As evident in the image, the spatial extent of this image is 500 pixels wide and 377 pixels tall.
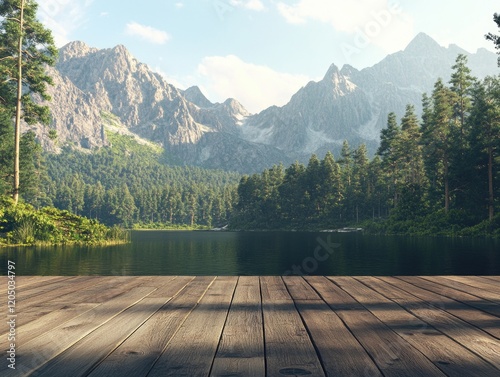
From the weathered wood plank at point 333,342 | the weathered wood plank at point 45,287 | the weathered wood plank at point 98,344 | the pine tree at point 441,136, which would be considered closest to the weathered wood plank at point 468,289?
the weathered wood plank at point 333,342

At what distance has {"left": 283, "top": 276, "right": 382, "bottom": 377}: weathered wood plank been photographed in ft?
8.47

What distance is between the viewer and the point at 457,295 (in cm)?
529

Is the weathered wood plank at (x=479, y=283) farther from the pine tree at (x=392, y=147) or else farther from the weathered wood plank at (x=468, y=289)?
the pine tree at (x=392, y=147)

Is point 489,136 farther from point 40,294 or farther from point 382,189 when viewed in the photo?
point 40,294

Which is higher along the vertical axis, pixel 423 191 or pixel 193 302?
pixel 423 191

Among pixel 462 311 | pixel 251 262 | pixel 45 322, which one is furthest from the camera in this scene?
pixel 251 262

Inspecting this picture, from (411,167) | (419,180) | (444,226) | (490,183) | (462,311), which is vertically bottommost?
(444,226)

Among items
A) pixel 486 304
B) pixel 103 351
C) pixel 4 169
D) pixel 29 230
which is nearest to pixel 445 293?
pixel 486 304

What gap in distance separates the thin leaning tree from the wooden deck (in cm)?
2910

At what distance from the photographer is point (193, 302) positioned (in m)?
4.75

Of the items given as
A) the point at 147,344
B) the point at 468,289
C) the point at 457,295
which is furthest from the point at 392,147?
the point at 147,344

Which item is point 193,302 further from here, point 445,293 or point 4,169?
point 4,169

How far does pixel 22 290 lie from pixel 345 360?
499 cm

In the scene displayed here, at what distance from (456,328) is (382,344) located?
991 mm
